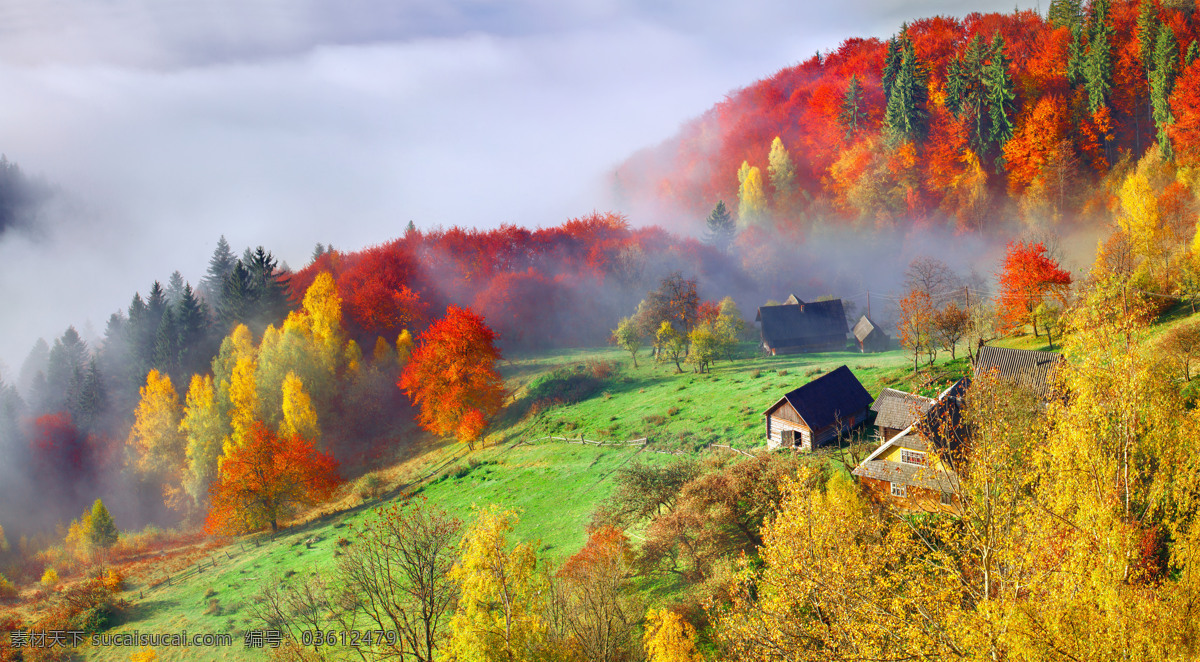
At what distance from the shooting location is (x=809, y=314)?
221 ft

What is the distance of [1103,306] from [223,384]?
240ft

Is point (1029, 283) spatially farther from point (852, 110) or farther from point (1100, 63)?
point (852, 110)

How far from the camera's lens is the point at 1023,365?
35.1 meters

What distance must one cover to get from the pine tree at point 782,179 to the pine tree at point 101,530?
9295 centimetres

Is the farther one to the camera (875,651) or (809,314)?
(809,314)

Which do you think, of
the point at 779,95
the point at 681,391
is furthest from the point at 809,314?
the point at 779,95

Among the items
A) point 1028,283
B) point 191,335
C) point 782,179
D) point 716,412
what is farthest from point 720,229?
point 191,335

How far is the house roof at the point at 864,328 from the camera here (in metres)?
64.0

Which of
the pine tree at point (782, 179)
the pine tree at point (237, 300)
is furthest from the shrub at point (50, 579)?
the pine tree at point (782, 179)

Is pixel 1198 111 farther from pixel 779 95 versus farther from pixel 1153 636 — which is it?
pixel 1153 636

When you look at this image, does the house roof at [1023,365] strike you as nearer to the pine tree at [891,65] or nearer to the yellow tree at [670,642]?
the yellow tree at [670,642]

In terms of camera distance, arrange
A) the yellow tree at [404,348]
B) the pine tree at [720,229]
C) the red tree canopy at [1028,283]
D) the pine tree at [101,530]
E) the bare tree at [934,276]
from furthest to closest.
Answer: the pine tree at [720,229]
the yellow tree at [404,348]
the bare tree at [934,276]
the pine tree at [101,530]
the red tree canopy at [1028,283]

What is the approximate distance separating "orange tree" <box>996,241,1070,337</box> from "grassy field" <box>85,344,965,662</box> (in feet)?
28.4

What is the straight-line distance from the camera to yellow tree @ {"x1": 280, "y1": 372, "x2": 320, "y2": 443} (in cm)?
5878
